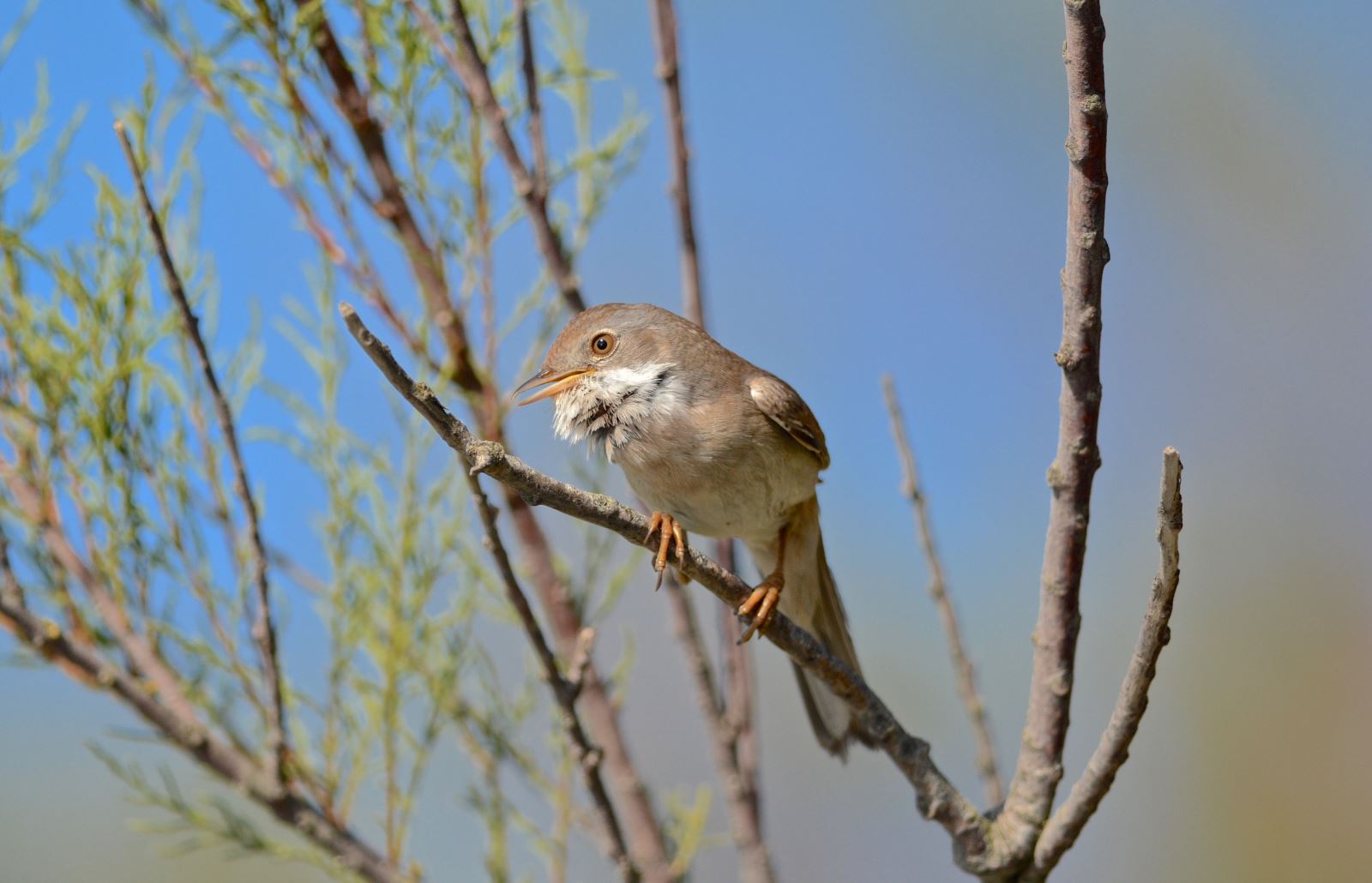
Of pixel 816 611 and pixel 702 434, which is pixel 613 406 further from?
pixel 816 611

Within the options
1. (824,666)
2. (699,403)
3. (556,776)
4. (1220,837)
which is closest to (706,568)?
(824,666)

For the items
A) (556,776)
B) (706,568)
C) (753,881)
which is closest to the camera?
(706,568)

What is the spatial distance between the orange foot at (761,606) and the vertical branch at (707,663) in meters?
0.39

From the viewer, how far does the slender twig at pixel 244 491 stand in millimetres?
2166

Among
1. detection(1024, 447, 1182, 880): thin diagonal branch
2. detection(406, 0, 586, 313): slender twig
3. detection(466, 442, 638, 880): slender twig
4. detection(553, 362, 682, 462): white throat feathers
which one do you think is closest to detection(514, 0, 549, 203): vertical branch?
detection(406, 0, 586, 313): slender twig

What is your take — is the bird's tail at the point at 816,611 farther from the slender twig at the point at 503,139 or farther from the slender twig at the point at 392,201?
the slender twig at the point at 392,201

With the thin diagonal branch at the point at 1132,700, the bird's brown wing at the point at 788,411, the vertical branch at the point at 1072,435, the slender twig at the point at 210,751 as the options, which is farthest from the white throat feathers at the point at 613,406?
the thin diagonal branch at the point at 1132,700

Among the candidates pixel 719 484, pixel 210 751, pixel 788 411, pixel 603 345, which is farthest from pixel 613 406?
pixel 210 751

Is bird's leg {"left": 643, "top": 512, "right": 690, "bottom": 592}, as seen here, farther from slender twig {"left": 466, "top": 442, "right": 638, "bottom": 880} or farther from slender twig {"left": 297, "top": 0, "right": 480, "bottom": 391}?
slender twig {"left": 297, "top": 0, "right": 480, "bottom": 391}

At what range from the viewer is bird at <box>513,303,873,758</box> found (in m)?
2.66

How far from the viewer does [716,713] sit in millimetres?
2934

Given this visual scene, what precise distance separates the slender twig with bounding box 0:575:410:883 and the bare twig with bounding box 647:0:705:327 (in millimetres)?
1554

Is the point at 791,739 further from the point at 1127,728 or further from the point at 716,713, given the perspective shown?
the point at 1127,728

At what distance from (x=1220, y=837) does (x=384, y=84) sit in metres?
4.63
